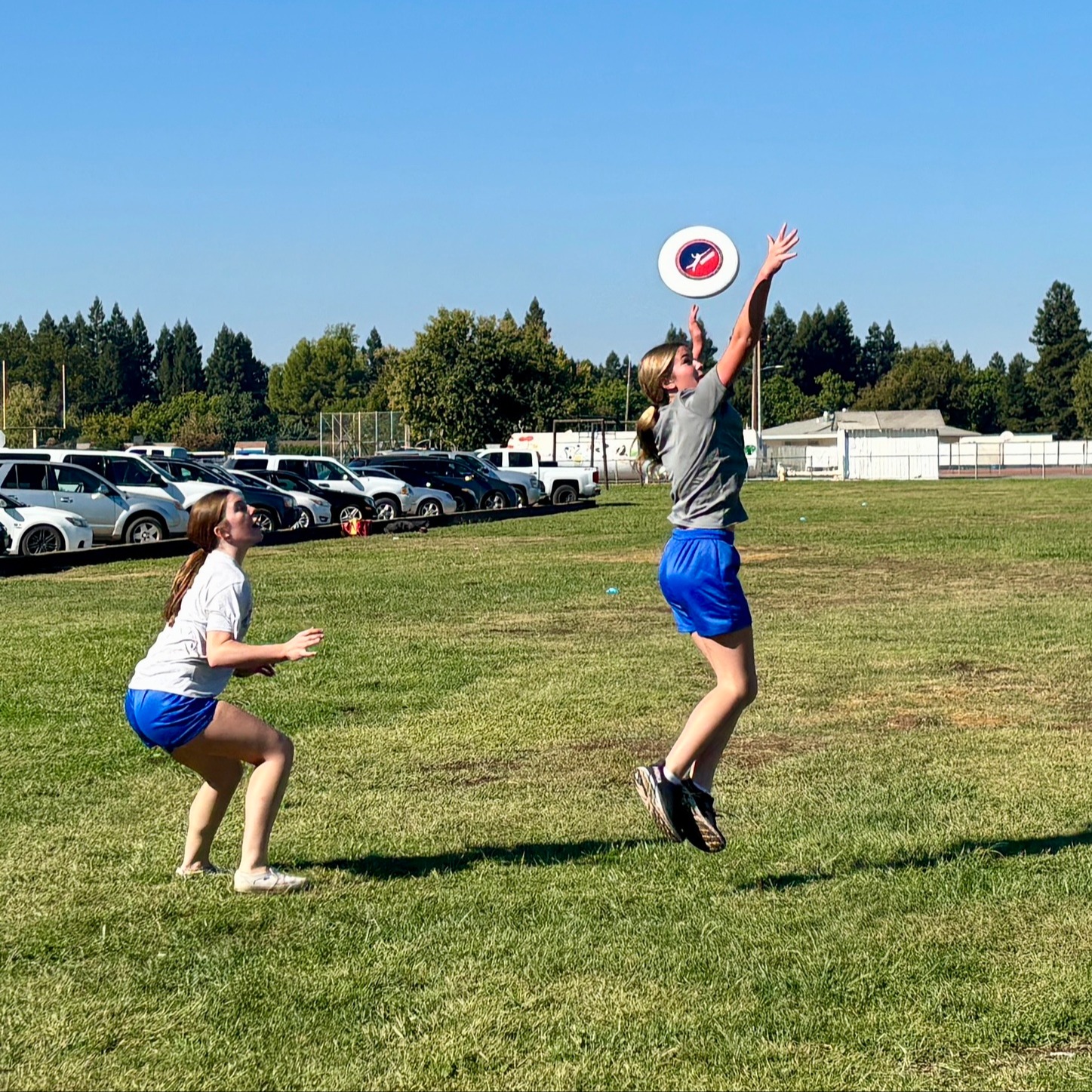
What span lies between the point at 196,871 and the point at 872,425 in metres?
122

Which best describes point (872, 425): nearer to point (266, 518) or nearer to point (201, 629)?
point (266, 518)

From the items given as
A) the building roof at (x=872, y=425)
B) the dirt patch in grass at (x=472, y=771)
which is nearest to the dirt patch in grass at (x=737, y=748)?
the dirt patch in grass at (x=472, y=771)

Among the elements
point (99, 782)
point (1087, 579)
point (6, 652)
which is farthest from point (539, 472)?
point (99, 782)

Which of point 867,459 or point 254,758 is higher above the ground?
point 254,758

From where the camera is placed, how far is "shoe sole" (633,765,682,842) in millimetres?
5895

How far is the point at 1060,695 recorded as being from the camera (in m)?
10.2

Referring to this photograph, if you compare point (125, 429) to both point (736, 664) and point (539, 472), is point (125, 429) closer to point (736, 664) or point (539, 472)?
point (539, 472)

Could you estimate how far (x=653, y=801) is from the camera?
5.96m

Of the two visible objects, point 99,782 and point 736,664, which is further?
point 99,782

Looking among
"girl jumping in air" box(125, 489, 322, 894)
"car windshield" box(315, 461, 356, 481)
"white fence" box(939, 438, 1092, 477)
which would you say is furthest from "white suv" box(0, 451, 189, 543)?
"white fence" box(939, 438, 1092, 477)

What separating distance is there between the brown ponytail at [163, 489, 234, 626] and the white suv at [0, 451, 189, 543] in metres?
22.2

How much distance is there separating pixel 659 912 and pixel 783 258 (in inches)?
97.6

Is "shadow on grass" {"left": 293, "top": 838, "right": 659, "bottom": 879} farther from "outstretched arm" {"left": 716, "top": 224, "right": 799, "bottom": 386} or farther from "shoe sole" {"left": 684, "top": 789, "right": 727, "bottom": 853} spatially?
"outstretched arm" {"left": 716, "top": 224, "right": 799, "bottom": 386}

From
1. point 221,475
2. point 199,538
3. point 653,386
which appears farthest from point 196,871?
point 221,475
